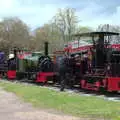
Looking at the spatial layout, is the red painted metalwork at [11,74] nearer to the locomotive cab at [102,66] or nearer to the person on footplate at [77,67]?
the person on footplate at [77,67]

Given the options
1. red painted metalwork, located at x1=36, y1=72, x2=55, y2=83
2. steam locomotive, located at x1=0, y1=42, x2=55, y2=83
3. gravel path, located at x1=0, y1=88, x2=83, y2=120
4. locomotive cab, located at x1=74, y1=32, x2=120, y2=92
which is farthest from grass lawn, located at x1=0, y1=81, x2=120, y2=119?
steam locomotive, located at x1=0, y1=42, x2=55, y2=83

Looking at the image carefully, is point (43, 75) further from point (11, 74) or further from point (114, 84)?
point (114, 84)

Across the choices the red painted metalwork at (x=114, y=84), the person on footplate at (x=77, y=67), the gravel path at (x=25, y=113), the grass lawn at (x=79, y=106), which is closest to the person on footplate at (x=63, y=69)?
the person on footplate at (x=77, y=67)

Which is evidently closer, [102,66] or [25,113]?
[25,113]

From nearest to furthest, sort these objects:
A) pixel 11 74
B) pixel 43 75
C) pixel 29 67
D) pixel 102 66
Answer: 1. pixel 102 66
2. pixel 43 75
3. pixel 29 67
4. pixel 11 74

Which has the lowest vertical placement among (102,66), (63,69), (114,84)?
(114,84)

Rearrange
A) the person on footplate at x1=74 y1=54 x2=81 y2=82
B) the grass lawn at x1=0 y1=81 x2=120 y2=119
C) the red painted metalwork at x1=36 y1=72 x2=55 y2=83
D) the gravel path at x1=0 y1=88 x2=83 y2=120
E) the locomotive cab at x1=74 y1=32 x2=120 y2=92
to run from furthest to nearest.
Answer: the red painted metalwork at x1=36 y1=72 x2=55 y2=83
the person on footplate at x1=74 y1=54 x2=81 y2=82
the locomotive cab at x1=74 y1=32 x2=120 y2=92
the grass lawn at x1=0 y1=81 x2=120 y2=119
the gravel path at x1=0 y1=88 x2=83 y2=120

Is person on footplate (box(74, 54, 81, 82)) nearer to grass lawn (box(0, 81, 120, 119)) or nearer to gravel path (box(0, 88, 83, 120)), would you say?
grass lawn (box(0, 81, 120, 119))

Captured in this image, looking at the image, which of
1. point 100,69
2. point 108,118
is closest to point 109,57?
point 100,69

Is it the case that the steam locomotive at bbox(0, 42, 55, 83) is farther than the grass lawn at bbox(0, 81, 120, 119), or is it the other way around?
the steam locomotive at bbox(0, 42, 55, 83)

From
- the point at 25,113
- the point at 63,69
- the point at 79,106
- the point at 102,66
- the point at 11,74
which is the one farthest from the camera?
the point at 11,74

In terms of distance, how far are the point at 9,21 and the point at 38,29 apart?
259 inches

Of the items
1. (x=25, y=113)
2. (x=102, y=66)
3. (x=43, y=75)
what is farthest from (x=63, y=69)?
(x=25, y=113)

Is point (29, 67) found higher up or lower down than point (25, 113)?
higher up
